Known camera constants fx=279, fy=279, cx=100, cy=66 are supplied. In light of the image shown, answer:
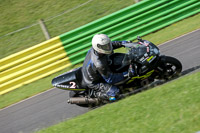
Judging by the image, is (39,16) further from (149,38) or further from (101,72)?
(101,72)

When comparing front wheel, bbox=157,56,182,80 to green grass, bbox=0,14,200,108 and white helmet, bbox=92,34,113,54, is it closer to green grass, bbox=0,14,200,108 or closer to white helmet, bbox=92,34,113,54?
white helmet, bbox=92,34,113,54

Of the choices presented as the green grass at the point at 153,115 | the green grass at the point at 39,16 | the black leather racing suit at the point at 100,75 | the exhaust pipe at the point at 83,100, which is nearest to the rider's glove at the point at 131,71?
the black leather racing suit at the point at 100,75

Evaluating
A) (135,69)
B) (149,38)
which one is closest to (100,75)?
(135,69)

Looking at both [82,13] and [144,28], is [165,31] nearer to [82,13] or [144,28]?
[144,28]

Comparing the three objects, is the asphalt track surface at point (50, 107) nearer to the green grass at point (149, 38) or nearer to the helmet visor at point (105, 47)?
the green grass at point (149, 38)

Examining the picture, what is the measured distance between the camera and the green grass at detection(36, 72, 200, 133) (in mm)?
4461

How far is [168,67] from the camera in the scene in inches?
260

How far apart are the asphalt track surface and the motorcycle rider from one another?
86 cm

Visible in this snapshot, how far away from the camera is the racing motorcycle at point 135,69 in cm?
626

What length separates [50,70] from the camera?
1032 cm

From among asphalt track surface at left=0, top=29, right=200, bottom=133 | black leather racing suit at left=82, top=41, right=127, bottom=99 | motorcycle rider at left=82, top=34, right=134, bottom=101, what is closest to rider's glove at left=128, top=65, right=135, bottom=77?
motorcycle rider at left=82, top=34, right=134, bottom=101

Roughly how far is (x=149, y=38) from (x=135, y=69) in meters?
4.69

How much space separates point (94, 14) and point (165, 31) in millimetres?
4206

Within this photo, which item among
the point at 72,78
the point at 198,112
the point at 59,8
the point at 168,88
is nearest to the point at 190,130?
the point at 198,112
